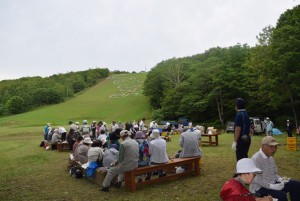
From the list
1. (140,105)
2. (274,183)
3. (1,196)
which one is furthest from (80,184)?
(140,105)

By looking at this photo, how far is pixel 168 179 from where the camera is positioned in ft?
28.8

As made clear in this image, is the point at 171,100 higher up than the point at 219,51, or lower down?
lower down

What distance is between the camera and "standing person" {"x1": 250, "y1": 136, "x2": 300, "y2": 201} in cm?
471

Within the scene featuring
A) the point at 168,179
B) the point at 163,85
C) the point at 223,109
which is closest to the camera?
the point at 168,179

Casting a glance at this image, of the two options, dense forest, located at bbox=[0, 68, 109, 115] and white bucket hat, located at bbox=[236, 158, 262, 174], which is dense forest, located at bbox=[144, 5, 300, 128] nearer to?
white bucket hat, located at bbox=[236, 158, 262, 174]

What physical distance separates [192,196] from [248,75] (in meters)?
32.8

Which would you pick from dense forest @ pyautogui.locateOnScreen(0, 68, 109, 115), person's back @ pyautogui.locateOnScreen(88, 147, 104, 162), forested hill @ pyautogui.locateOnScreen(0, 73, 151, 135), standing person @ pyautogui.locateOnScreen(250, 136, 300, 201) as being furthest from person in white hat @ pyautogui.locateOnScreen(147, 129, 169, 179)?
dense forest @ pyautogui.locateOnScreen(0, 68, 109, 115)

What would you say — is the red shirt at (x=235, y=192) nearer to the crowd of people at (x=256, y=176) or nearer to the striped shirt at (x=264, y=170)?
the crowd of people at (x=256, y=176)

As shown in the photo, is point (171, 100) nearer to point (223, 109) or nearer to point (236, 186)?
point (223, 109)

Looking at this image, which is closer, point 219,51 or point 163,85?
point 219,51

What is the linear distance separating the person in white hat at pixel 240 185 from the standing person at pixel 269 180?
59.6 inches

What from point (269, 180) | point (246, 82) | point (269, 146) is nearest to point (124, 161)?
point (269, 180)

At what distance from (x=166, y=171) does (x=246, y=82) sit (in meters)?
30.5

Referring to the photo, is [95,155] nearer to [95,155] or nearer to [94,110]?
[95,155]
